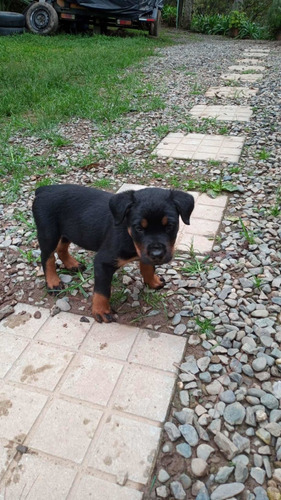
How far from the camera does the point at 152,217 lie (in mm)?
2389

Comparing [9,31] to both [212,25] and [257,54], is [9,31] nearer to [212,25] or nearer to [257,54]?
[257,54]

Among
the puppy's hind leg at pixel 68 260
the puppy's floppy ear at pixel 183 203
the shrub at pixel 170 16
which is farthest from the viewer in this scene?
the shrub at pixel 170 16

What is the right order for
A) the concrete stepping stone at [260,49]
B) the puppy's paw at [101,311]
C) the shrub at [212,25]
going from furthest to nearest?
the shrub at [212,25] < the concrete stepping stone at [260,49] < the puppy's paw at [101,311]

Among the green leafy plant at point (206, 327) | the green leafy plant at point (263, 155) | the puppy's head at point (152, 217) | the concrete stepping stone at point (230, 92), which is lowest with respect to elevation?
the green leafy plant at point (206, 327)

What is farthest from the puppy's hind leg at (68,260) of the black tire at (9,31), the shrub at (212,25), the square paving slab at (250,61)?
the shrub at (212,25)

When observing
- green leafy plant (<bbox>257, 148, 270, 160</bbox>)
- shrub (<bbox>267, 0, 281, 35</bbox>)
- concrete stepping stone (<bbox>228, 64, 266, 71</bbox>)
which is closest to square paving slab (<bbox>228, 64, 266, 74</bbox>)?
concrete stepping stone (<bbox>228, 64, 266, 71</bbox>)

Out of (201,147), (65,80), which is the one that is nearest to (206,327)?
(201,147)

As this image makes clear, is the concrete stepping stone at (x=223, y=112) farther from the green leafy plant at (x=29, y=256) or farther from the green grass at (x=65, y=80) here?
the green leafy plant at (x=29, y=256)

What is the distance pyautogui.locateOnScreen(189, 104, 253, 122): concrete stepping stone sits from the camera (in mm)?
6777

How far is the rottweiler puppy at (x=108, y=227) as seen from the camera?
242 cm

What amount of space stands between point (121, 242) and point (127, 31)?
60.6ft

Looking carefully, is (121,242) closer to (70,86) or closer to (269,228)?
(269,228)

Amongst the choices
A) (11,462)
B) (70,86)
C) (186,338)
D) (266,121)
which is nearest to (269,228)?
(186,338)

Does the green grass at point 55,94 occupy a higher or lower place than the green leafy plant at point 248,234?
higher
